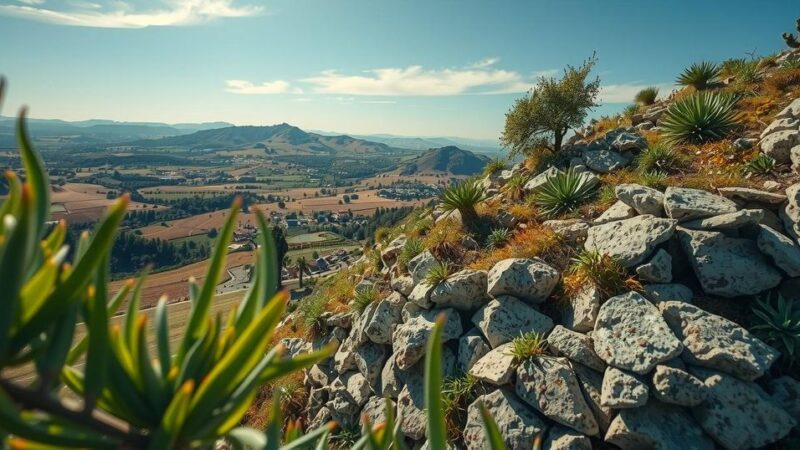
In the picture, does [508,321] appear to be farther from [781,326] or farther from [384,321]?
[781,326]

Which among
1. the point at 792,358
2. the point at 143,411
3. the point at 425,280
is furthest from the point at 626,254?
the point at 143,411

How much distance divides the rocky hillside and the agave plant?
0.14 feet

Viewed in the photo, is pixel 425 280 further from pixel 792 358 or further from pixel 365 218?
pixel 365 218

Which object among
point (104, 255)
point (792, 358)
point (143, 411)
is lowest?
point (792, 358)

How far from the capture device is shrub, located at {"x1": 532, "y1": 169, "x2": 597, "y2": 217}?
31.8ft

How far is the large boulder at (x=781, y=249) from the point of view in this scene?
6.51 metres

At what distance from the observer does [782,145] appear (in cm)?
871

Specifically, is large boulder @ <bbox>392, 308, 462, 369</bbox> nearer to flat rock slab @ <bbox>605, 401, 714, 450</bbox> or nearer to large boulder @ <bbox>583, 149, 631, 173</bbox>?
flat rock slab @ <bbox>605, 401, 714, 450</bbox>

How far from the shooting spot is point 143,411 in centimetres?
122

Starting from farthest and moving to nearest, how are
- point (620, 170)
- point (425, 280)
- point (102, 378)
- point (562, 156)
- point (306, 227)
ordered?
point (306, 227)
point (562, 156)
point (620, 170)
point (425, 280)
point (102, 378)

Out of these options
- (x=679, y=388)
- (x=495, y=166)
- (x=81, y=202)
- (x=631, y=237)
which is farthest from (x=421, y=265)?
(x=81, y=202)

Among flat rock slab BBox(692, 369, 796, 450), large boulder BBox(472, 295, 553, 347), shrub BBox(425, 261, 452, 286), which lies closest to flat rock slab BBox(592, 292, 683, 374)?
flat rock slab BBox(692, 369, 796, 450)

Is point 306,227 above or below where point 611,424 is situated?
below

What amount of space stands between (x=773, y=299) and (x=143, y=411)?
8.39 meters
